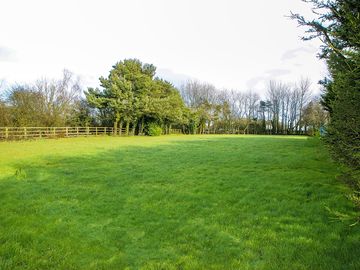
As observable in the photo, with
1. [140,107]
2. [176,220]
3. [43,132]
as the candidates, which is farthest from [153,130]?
[176,220]

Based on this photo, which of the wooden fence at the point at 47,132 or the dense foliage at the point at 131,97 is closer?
the wooden fence at the point at 47,132

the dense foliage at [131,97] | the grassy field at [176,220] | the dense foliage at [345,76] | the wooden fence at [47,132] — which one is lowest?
the grassy field at [176,220]

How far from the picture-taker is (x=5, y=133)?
2548cm

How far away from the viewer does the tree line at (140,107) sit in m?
32.7


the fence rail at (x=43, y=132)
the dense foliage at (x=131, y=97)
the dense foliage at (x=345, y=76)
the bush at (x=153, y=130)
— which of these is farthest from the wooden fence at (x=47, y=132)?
the dense foliage at (x=345, y=76)

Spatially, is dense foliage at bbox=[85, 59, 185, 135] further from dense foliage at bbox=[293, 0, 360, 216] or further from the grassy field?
dense foliage at bbox=[293, 0, 360, 216]

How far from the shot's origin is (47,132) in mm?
30312

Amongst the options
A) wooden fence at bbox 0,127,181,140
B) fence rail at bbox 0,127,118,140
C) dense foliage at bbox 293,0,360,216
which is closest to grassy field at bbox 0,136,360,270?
dense foliage at bbox 293,0,360,216

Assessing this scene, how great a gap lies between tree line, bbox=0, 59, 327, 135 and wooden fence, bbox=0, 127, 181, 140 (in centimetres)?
162

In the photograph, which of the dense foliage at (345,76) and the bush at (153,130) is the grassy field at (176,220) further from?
the bush at (153,130)

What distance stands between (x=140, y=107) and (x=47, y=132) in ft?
42.0

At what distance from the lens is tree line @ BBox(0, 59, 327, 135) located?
1287 inches

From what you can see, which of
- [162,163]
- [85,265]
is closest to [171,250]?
[85,265]

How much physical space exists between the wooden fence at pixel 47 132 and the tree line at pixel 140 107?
1.62 metres
